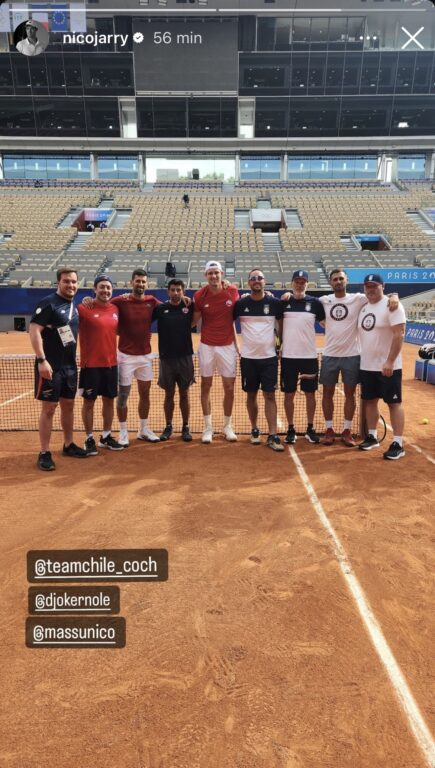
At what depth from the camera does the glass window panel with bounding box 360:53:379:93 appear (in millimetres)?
34250

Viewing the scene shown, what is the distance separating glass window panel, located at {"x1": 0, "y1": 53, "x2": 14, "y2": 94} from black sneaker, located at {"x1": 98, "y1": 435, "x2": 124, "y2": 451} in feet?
126

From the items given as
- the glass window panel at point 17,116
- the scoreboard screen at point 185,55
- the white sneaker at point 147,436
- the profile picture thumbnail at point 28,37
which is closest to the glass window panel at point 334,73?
the scoreboard screen at point 185,55

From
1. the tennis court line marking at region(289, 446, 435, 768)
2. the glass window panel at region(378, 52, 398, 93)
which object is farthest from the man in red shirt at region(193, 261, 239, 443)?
the glass window panel at region(378, 52, 398, 93)

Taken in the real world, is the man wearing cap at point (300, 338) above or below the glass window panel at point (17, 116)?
below

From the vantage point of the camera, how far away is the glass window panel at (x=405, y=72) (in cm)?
3444

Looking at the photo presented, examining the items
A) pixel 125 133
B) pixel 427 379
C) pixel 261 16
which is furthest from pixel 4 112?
pixel 427 379

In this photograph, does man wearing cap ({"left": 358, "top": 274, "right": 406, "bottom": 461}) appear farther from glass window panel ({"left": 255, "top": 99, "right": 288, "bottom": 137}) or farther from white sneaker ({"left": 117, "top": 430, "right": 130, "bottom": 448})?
glass window panel ({"left": 255, "top": 99, "right": 288, "bottom": 137})

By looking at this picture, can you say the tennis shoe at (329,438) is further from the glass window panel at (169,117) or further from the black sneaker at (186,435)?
the glass window panel at (169,117)

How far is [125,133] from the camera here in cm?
3684

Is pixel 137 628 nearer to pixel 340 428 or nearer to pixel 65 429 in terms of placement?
pixel 65 429

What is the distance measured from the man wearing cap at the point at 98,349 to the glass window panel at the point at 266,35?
3686cm

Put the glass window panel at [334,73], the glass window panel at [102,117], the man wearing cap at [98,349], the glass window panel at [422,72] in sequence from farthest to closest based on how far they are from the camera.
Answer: the glass window panel at [102,117] → the glass window panel at [422,72] → the glass window panel at [334,73] → the man wearing cap at [98,349]

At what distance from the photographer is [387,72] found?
34844 millimetres

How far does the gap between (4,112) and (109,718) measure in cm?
4315
